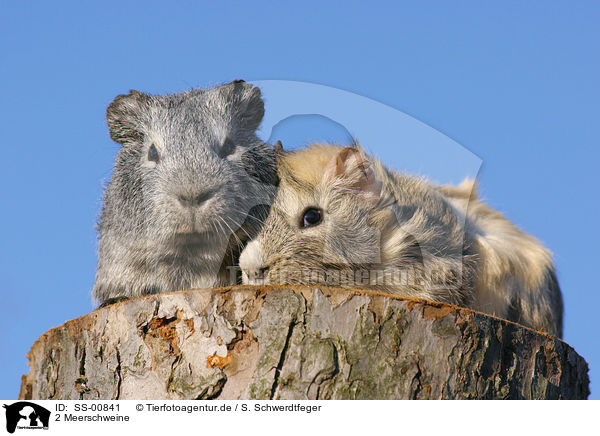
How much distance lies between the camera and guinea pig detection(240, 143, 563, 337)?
195 inches

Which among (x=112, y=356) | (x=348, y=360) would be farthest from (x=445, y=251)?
(x=112, y=356)

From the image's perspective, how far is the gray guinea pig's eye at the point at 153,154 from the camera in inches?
202

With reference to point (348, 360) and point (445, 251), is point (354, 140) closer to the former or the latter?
point (445, 251)

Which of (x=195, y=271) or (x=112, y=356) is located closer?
(x=112, y=356)

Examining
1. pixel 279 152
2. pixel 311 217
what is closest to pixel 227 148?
pixel 279 152

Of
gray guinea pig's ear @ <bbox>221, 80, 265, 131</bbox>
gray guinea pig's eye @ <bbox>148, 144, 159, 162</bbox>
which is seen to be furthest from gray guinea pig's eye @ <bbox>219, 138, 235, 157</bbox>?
gray guinea pig's eye @ <bbox>148, 144, 159, 162</bbox>

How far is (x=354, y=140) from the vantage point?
5.45 metres

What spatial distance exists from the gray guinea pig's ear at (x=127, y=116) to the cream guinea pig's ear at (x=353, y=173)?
1.50 meters

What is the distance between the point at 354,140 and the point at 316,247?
0.99m

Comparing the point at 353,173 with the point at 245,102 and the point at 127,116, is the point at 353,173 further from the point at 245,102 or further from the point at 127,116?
the point at 127,116

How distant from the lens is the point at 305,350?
376cm

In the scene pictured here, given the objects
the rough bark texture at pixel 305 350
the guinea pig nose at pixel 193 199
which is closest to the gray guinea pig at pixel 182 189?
the guinea pig nose at pixel 193 199
